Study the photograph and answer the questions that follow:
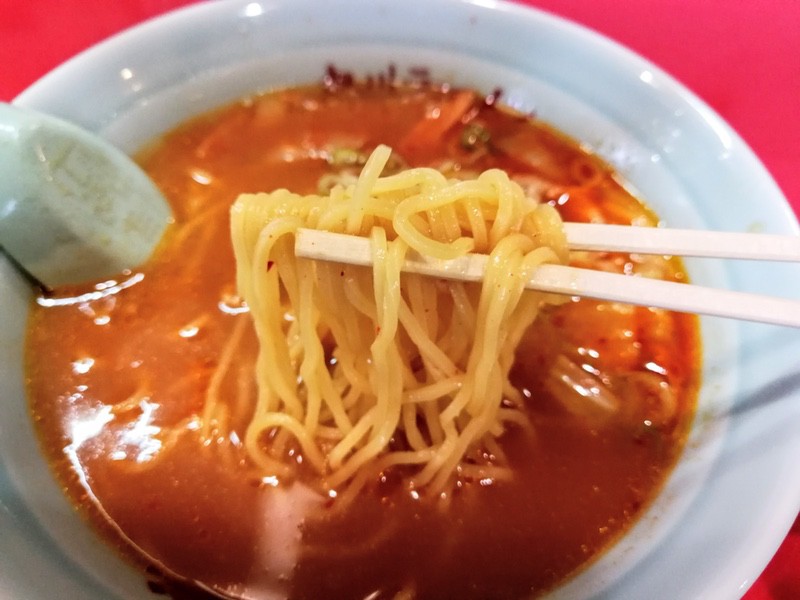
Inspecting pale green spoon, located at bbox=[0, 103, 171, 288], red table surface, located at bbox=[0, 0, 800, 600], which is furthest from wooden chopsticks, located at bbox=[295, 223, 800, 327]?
red table surface, located at bbox=[0, 0, 800, 600]

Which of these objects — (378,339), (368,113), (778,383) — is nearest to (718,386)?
(778,383)

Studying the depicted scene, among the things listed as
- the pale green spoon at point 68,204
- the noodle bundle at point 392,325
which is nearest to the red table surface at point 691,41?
the pale green spoon at point 68,204

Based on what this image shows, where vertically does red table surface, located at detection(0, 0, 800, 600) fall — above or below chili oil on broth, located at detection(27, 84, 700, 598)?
above

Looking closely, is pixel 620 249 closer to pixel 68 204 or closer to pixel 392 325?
pixel 392 325

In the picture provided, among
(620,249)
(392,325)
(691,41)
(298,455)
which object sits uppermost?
(691,41)

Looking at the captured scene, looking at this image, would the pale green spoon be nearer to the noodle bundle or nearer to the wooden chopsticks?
the noodle bundle

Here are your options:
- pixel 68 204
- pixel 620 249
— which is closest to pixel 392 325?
pixel 620 249
